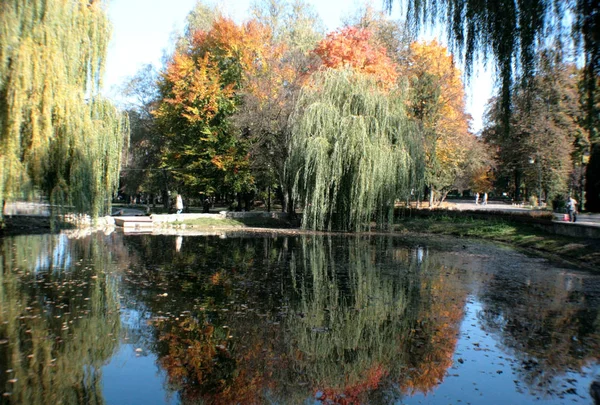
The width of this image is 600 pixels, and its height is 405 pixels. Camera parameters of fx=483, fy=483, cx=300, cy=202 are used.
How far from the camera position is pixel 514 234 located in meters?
24.0

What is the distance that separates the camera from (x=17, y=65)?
1011 centimetres

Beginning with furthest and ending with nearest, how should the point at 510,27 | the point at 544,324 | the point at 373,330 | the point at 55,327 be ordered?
the point at 544,324 < the point at 373,330 < the point at 55,327 < the point at 510,27

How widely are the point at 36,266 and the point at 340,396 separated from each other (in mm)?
10661

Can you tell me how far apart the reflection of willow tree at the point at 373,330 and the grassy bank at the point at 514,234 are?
710 cm

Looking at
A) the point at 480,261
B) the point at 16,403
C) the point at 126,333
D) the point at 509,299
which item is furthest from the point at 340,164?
the point at 16,403

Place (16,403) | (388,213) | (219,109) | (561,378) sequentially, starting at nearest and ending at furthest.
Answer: (16,403), (561,378), (388,213), (219,109)

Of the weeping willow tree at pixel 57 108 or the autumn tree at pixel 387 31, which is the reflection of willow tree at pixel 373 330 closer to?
the weeping willow tree at pixel 57 108

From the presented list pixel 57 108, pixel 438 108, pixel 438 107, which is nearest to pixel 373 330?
pixel 57 108

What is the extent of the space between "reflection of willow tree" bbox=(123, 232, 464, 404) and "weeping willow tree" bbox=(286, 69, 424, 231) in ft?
28.1

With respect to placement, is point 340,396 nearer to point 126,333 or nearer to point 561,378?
point 561,378

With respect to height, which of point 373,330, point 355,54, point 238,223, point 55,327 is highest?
point 355,54

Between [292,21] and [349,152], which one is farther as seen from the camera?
[292,21]

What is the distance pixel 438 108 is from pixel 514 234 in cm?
1408

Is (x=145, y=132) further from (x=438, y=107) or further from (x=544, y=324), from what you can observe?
(x=544, y=324)
